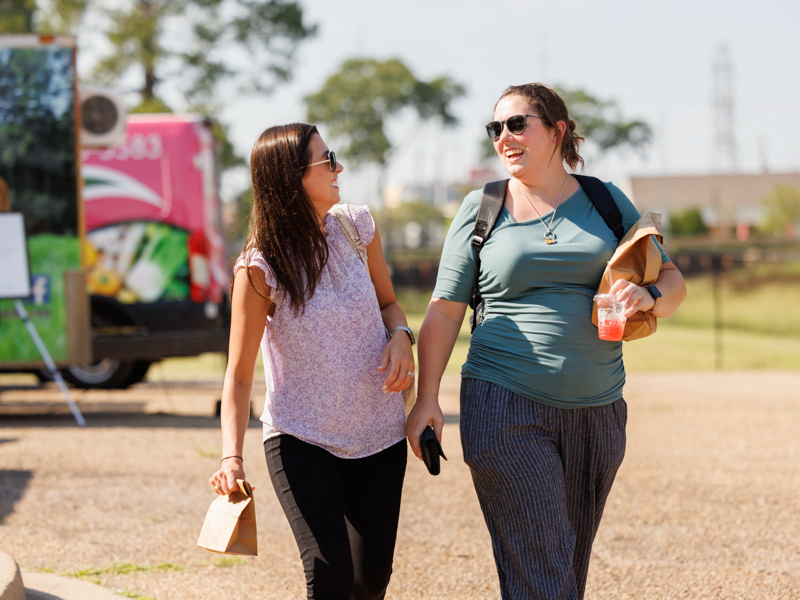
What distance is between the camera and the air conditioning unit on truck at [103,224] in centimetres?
873

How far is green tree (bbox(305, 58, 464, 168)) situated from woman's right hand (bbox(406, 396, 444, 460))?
41.4 meters

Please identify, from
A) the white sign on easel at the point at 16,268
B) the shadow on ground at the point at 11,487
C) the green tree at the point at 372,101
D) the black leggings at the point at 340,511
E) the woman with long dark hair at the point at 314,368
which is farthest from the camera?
the green tree at the point at 372,101

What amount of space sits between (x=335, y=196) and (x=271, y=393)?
628 mm

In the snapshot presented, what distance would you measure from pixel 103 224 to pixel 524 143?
835 centimetres

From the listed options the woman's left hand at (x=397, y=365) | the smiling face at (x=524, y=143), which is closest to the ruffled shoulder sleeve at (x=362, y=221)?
the woman's left hand at (x=397, y=365)

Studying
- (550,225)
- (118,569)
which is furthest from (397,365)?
(118,569)

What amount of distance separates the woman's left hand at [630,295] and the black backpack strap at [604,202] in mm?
209

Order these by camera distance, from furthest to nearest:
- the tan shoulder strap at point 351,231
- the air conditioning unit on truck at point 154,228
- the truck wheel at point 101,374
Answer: the truck wheel at point 101,374 < the air conditioning unit on truck at point 154,228 < the tan shoulder strap at point 351,231

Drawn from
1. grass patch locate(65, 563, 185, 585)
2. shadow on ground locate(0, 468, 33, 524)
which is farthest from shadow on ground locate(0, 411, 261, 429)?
grass patch locate(65, 563, 185, 585)

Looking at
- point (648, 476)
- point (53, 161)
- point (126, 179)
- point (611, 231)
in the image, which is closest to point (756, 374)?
point (648, 476)

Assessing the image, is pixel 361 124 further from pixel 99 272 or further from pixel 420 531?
pixel 420 531

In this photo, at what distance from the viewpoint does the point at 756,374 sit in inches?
545

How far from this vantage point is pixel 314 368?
2883 mm

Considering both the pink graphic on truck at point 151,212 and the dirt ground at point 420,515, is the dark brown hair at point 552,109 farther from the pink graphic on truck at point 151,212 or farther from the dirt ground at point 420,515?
the pink graphic on truck at point 151,212
